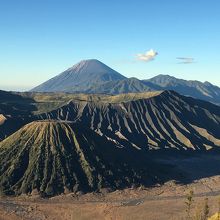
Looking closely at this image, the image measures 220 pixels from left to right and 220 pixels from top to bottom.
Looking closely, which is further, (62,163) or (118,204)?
(62,163)

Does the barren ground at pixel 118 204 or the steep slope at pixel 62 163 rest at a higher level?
the steep slope at pixel 62 163

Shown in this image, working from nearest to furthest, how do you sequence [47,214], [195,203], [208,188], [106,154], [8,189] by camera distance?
[47,214]
[195,203]
[8,189]
[208,188]
[106,154]

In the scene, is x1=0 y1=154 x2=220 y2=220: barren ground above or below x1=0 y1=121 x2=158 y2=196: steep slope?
below

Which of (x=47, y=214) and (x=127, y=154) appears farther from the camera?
(x=127, y=154)

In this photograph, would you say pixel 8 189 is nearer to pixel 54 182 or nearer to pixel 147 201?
pixel 54 182

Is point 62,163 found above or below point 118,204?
above

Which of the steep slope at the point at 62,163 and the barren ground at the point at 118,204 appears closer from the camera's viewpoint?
the barren ground at the point at 118,204

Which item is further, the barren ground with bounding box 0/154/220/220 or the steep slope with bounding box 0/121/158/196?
the steep slope with bounding box 0/121/158/196

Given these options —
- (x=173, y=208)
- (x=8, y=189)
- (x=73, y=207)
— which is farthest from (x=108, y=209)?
(x=8, y=189)
